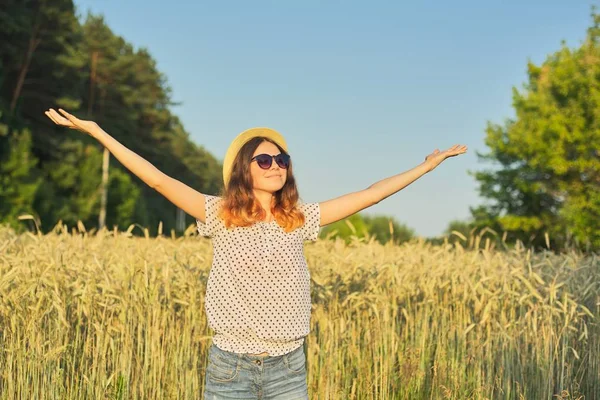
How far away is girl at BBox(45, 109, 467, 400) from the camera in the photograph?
290 cm

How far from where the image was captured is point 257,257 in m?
2.98

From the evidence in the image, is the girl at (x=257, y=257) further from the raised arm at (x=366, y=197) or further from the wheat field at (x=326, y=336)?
the wheat field at (x=326, y=336)

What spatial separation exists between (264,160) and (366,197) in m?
0.47

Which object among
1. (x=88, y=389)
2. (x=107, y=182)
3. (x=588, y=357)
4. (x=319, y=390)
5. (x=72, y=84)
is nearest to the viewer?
(x=88, y=389)

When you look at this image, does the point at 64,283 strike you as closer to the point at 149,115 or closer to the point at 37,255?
the point at 37,255

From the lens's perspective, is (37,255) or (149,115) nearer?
(37,255)

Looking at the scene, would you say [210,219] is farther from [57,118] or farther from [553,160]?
[553,160]

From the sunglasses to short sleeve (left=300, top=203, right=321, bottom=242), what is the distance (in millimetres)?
202

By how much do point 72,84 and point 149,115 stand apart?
17510mm

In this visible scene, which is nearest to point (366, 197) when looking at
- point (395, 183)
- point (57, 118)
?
point (395, 183)

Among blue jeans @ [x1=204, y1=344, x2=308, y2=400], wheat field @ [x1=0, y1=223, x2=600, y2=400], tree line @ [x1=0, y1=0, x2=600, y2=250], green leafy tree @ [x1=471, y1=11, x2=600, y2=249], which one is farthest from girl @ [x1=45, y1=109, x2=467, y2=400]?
green leafy tree @ [x1=471, y1=11, x2=600, y2=249]

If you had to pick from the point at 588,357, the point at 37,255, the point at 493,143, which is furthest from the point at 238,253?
the point at 493,143

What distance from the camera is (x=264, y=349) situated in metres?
2.90

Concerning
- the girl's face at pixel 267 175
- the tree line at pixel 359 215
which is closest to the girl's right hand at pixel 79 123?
the girl's face at pixel 267 175
